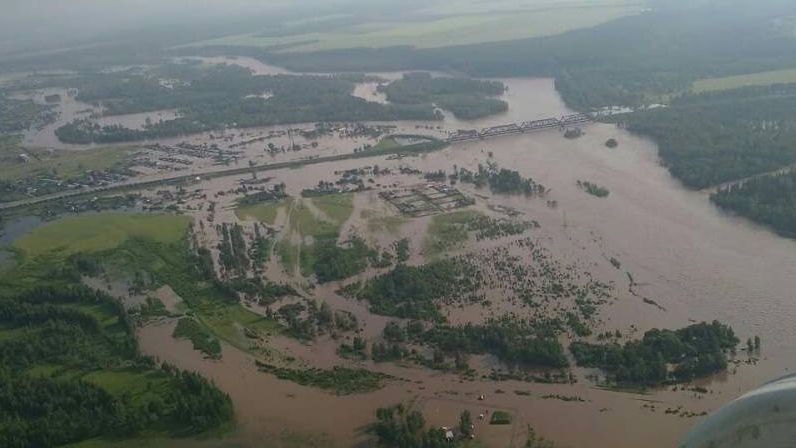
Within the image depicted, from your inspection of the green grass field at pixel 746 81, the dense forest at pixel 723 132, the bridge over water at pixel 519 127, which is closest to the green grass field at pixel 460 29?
the green grass field at pixel 746 81

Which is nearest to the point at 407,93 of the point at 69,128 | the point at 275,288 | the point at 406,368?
the point at 69,128

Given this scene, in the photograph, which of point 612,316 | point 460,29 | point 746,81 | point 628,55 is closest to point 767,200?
point 612,316

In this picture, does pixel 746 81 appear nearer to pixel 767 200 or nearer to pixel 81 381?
pixel 767 200

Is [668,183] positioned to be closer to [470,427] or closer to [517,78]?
[470,427]

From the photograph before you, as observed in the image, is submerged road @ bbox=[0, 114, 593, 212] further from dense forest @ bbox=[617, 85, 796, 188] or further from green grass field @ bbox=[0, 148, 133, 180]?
dense forest @ bbox=[617, 85, 796, 188]

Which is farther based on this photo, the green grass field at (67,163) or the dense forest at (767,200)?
the green grass field at (67,163)

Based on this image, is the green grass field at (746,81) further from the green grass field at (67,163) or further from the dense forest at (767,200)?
the green grass field at (67,163)

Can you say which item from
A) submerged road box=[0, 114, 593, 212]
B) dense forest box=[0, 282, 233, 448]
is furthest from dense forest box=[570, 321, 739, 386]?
submerged road box=[0, 114, 593, 212]
